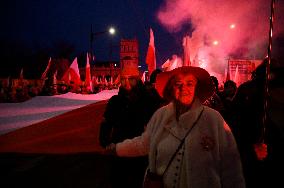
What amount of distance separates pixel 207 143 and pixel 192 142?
0.12m

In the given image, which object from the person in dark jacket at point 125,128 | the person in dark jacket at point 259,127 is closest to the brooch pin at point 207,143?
the person in dark jacket at point 259,127

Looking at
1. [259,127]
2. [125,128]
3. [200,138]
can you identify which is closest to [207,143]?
[200,138]

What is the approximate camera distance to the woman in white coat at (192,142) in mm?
2766

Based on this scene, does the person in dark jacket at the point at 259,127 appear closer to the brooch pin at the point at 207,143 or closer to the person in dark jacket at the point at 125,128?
the person in dark jacket at the point at 125,128

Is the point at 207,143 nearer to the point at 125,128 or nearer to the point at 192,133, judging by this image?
the point at 192,133

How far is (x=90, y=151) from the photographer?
1075 cm

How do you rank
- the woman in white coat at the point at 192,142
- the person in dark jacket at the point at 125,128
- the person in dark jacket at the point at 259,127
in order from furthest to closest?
the person in dark jacket at the point at 125,128 → the person in dark jacket at the point at 259,127 → the woman in white coat at the point at 192,142

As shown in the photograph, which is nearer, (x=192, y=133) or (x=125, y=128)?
(x=192, y=133)

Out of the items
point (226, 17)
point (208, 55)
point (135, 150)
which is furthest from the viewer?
point (208, 55)

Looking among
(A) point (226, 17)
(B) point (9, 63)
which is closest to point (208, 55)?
(A) point (226, 17)

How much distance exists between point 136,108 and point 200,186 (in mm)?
2175

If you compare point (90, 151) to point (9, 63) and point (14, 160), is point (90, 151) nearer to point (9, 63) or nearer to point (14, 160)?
point (14, 160)

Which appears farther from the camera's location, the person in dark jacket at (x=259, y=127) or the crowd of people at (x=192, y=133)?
the person in dark jacket at (x=259, y=127)

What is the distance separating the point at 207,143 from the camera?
9.15 ft
